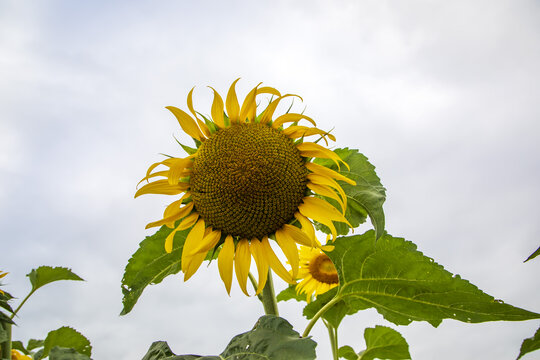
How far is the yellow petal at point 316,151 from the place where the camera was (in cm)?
208

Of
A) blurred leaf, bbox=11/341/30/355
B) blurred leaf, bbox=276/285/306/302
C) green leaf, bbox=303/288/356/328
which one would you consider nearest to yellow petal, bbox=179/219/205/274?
green leaf, bbox=303/288/356/328

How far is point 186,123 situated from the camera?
2.13 metres

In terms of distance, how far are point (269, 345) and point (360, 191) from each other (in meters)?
0.80

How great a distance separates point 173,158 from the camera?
81.7 inches

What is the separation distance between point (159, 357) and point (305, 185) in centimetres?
97

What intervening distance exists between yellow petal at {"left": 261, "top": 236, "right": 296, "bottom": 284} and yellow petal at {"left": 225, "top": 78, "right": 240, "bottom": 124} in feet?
1.85

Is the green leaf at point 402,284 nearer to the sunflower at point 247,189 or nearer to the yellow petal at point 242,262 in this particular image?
the sunflower at point 247,189

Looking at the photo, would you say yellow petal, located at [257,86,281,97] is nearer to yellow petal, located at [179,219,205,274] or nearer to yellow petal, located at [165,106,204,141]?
yellow petal, located at [165,106,204,141]

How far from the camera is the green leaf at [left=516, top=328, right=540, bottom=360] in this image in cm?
127

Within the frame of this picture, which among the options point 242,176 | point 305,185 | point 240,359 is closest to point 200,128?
point 242,176

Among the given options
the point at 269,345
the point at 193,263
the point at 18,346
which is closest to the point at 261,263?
the point at 193,263

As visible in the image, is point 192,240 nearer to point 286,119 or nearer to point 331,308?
point 286,119

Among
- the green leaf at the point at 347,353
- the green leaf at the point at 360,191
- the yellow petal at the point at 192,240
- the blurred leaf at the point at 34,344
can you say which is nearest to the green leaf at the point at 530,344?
the green leaf at the point at 360,191

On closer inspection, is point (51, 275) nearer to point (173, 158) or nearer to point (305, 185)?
point (173, 158)
